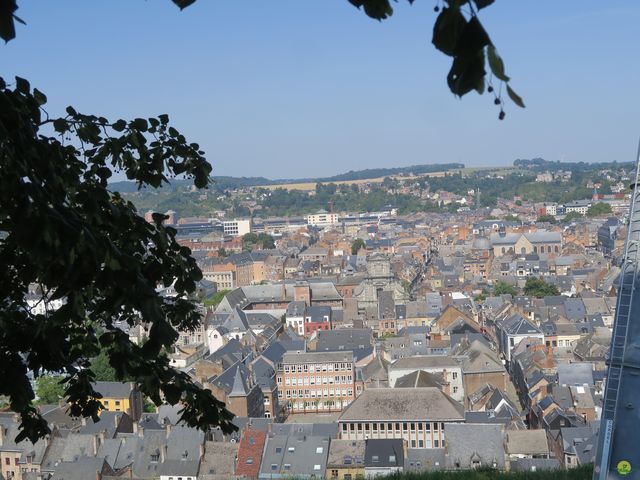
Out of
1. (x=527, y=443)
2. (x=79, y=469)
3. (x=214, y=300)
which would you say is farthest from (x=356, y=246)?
(x=79, y=469)

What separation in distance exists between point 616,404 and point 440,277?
171ft

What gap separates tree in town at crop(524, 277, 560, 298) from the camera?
46.8m

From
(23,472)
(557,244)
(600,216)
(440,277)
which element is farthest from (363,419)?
(600,216)

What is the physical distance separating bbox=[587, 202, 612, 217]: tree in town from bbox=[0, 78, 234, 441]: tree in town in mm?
88405

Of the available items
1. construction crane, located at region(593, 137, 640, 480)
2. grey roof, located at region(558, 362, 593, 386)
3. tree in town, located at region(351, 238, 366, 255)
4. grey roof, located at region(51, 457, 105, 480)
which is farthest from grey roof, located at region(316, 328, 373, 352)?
tree in town, located at region(351, 238, 366, 255)

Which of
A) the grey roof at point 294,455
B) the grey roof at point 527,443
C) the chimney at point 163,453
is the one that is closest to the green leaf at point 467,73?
the grey roof at point 294,455

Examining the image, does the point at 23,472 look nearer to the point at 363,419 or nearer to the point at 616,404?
the point at 363,419

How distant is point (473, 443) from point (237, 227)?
3129 inches

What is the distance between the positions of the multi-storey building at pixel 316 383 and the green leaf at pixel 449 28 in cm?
2931

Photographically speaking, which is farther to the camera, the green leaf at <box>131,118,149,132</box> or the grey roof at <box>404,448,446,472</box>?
the grey roof at <box>404,448,446,472</box>

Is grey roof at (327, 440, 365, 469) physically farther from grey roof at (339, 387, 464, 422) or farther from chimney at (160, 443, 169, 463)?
chimney at (160, 443, 169, 463)

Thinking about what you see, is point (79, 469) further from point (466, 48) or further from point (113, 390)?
point (466, 48)

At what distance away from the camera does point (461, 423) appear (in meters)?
21.7

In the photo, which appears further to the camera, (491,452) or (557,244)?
(557,244)
